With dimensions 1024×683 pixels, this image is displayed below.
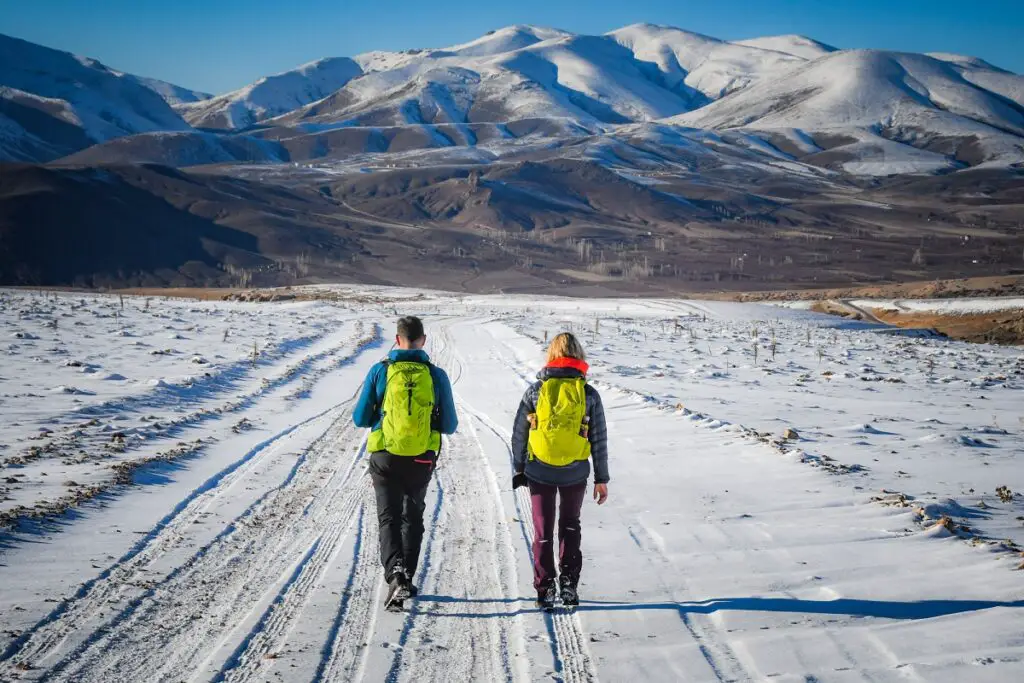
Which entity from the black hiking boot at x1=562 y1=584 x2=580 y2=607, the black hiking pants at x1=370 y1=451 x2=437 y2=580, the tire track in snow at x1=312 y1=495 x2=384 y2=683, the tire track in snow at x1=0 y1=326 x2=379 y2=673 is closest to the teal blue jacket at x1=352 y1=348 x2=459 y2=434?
the black hiking pants at x1=370 y1=451 x2=437 y2=580

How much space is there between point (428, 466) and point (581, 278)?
9722cm

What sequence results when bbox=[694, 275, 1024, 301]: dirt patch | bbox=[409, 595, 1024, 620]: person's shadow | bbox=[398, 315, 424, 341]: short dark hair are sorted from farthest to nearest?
bbox=[694, 275, 1024, 301]: dirt patch < bbox=[398, 315, 424, 341]: short dark hair < bbox=[409, 595, 1024, 620]: person's shadow

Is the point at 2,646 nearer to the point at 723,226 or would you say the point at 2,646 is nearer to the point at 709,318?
the point at 709,318

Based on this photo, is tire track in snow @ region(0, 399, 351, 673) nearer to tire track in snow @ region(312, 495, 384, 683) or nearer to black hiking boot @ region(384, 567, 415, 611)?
tire track in snow @ region(312, 495, 384, 683)

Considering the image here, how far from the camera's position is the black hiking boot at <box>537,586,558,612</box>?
205 inches

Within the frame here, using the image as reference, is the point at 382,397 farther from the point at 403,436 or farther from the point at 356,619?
the point at 356,619

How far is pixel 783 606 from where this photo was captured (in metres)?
5.13

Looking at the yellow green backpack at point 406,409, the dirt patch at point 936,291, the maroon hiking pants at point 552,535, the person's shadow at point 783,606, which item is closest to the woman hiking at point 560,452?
the maroon hiking pants at point 552,535

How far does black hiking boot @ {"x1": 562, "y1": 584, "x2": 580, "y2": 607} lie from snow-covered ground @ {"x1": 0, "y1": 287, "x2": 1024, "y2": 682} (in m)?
0.08

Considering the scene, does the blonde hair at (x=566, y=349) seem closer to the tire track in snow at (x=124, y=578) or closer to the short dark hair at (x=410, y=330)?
the short dark hair at (x=410, y=330)

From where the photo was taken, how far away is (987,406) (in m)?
13.8

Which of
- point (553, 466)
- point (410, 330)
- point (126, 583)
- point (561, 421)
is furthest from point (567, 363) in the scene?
point (126, 583)

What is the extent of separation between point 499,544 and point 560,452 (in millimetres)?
1694

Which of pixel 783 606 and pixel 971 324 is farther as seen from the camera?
pixel 971 324
